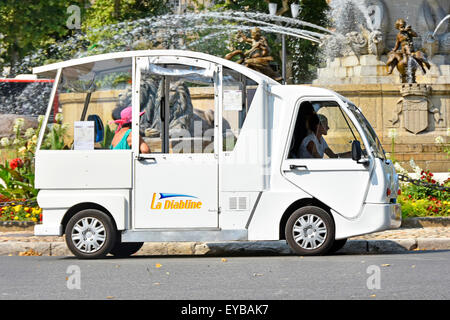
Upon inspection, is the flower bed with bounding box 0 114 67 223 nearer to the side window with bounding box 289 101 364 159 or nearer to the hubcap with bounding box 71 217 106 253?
the hubcap with bounding box 71 217 106 253

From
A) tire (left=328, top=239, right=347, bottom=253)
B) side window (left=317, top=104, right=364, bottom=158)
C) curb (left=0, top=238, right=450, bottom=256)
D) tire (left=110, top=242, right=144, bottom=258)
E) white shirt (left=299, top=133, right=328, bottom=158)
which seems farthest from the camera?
curb (left=0, top=238, right=450, bottom=256)

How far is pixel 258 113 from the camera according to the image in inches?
460

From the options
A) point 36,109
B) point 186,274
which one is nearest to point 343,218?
point 186,274

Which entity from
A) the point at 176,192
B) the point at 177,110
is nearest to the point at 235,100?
the point at 177,110

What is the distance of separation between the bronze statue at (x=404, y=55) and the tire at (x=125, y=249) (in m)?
14.8

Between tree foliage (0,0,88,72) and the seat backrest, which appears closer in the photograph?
the seat backrest

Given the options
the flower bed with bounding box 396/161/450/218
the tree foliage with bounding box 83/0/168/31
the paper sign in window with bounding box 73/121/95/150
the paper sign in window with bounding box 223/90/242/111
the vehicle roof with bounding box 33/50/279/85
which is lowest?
the flower bed with bounding box 396/161/450/218

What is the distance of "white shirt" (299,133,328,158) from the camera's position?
11797 millimetres

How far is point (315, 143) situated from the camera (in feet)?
39.0

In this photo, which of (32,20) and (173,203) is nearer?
(173,203)

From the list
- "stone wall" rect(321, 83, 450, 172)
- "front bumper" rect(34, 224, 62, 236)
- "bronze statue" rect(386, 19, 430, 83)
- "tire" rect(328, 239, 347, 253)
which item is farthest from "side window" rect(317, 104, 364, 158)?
"bronze statue" rect(386, 19, 430, 83)

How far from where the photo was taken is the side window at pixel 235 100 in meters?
11.7

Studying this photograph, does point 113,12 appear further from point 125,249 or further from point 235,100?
point 235,100

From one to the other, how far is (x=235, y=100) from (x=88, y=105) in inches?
70.9
